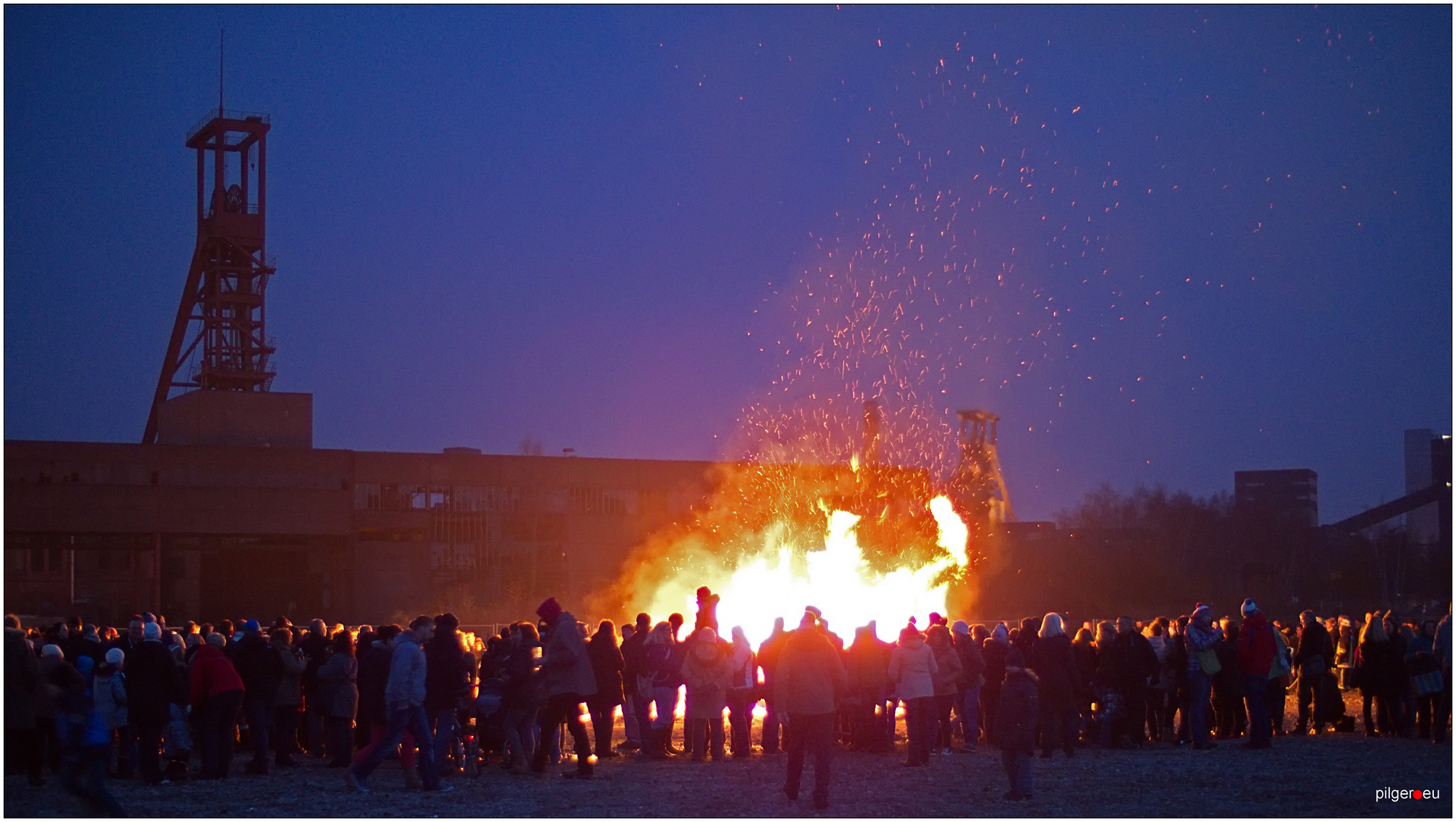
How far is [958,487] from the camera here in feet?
242

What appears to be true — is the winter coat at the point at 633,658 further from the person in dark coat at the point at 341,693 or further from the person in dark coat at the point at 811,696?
the person in dark coat at the point at 811,696

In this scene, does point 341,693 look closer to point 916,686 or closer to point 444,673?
point 444,673

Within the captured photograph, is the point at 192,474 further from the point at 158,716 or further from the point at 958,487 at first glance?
the point at 158,716

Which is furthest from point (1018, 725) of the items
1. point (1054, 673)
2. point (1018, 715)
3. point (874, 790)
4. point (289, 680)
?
point (289, 680)

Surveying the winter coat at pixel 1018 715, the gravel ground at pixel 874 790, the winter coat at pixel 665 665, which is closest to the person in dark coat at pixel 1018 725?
the winter coat at pixel 1018 715

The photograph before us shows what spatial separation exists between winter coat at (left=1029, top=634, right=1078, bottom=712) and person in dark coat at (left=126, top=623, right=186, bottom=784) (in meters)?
9.16

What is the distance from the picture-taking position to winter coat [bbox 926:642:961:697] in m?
16.1

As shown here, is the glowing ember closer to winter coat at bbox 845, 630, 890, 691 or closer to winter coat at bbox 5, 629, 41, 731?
winter coat at bbox 845, 630, 890, 691

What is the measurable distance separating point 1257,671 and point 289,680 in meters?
11.3


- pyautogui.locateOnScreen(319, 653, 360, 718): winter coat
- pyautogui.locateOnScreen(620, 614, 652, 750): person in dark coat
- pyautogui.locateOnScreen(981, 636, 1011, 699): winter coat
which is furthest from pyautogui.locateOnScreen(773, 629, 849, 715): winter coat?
pyautogui.locateOnScreen(319, 653, 360, 718): winter coat

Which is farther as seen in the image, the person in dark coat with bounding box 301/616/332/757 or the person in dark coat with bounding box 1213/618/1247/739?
the person in dark coat with bounding box 1213/618/1247/739

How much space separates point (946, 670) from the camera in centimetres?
1611

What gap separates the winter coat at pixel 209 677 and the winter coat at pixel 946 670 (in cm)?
768

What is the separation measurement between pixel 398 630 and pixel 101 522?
48.7m
